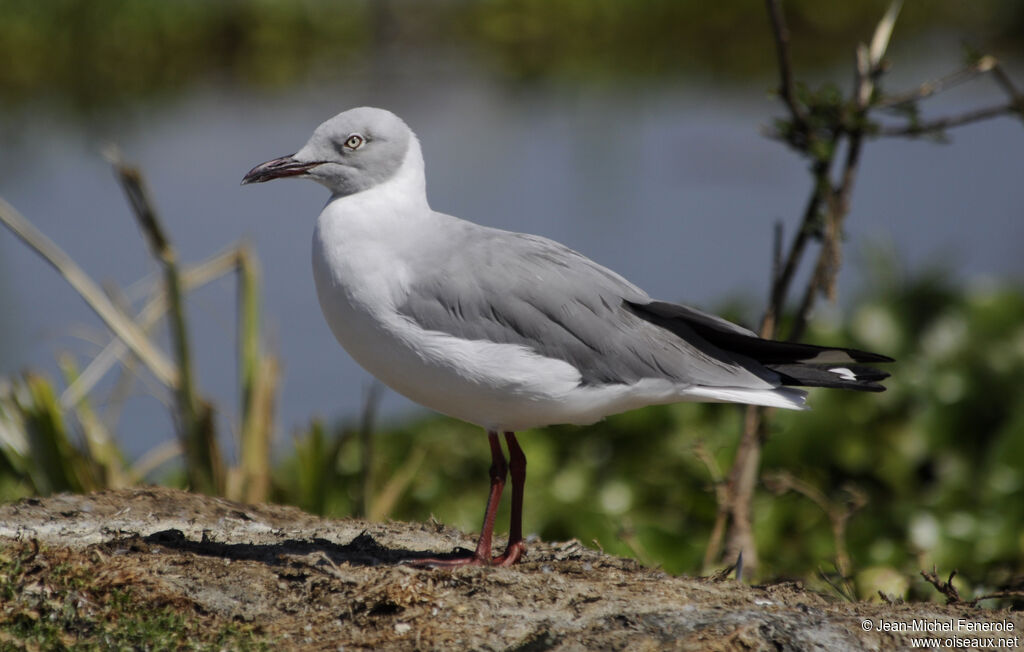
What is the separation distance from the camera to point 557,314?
3250mm

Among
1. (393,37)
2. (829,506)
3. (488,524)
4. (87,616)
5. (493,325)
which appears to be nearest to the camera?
(87,616)

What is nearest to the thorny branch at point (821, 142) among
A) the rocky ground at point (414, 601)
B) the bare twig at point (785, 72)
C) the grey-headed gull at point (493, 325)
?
the bare twig at point (785, 72)

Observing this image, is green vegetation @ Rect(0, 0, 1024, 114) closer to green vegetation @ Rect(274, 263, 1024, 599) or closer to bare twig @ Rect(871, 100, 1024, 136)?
green vegetation @ Rect(274, 263, 1024, 599)

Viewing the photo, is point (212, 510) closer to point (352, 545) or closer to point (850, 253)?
point (352, 545)

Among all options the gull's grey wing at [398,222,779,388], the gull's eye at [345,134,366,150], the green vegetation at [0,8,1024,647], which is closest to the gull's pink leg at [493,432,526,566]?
the gull's grey wing at [398,222,779,388]

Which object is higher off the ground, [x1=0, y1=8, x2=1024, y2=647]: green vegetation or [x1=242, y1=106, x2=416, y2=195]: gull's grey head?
[x1=242, y1=106, x2=416, y2=195]: gull's grey head

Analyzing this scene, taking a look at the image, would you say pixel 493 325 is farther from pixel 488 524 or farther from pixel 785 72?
pixel 785 72

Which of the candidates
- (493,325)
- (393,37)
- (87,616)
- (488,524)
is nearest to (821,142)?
(493,325)

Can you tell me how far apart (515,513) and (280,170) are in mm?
1169

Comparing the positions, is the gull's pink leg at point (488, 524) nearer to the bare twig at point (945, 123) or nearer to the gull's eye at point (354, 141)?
the gull's eye at point (354, 141)

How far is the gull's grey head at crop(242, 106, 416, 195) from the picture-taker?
11.2 feet

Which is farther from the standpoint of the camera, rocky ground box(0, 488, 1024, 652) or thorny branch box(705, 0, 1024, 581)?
thorny branch box(705, 0, 1024, 581)

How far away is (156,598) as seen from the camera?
2922 millimetres

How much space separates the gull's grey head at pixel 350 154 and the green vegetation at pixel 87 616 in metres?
1.17
